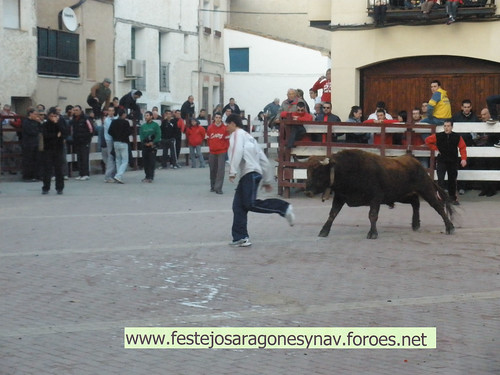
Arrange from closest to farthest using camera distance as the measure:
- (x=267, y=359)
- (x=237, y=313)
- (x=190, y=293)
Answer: (x=267, y=359)
(x=237, y=313)
(x=190, y=293)

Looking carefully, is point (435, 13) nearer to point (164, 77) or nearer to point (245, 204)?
point (245, 204)

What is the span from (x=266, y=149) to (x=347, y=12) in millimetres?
13650

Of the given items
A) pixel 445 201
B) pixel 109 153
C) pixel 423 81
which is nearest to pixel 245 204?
pixel 445 201

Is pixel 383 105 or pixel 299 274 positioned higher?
pixel 383 105

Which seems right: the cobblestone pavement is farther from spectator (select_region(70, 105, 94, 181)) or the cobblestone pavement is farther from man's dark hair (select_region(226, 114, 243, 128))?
spectator (select_region(70, 105, 94, 181))

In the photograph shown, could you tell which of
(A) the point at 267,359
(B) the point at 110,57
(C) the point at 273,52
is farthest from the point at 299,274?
(C) the point at 273,52

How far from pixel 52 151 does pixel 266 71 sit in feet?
103

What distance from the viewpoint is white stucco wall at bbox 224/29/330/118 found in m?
51.4

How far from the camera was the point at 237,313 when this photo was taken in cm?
916

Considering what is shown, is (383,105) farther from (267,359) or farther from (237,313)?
(267,359)

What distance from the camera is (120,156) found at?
2458 centimetres

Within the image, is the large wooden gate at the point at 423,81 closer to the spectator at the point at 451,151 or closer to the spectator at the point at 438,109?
the spectator at the point at 438,109

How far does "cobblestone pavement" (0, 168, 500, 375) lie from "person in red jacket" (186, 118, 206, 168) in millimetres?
13949

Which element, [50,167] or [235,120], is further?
[50,167]
